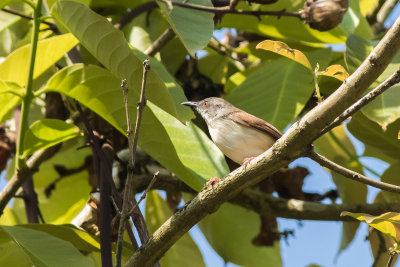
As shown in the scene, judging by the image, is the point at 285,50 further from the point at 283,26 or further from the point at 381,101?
the point at 283,26

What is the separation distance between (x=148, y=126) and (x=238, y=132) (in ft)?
2.67

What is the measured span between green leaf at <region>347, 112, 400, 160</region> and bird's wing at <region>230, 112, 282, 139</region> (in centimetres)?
38

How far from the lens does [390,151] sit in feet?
10.7

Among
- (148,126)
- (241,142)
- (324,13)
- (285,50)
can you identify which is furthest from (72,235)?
(324,13)

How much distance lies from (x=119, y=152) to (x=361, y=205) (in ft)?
4.13

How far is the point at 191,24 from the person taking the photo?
2691 millimetres

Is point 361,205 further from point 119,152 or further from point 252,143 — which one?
point 119,152

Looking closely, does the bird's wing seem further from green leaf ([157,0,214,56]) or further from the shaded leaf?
the shaded leaf

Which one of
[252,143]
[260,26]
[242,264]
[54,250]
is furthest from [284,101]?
[54,250]

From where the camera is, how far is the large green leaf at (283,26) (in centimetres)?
339

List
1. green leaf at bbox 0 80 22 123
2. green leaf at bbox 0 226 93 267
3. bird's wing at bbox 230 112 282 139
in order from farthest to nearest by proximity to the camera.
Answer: bird's wing at bbox 230 112 282 139, green leaf at bbox 0 80 22 123, green leaf at bbox 0 226 93 267

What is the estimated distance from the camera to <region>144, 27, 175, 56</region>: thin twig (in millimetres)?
3371

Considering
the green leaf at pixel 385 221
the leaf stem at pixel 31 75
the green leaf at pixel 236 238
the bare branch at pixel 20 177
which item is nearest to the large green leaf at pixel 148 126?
the leaf stem at pixel 31 75

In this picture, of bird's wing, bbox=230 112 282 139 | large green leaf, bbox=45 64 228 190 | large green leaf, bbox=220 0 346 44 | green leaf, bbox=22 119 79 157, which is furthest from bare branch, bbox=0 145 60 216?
large green leaf, bbox=220 0 346 44
